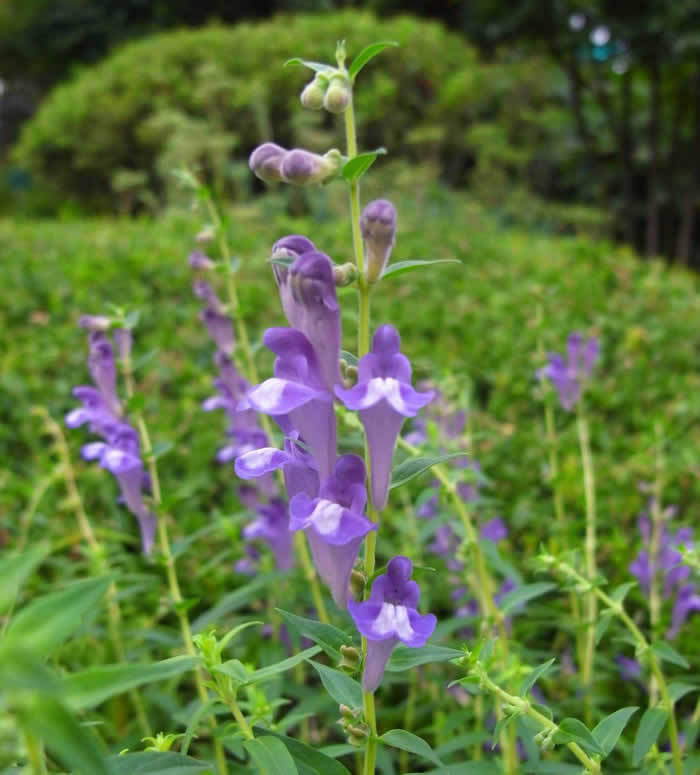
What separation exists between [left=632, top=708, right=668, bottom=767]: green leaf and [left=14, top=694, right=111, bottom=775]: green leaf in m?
0.98

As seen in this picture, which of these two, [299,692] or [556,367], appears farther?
[556,367]

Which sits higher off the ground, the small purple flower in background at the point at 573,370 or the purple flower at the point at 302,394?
the purple flower at the point at 302,394

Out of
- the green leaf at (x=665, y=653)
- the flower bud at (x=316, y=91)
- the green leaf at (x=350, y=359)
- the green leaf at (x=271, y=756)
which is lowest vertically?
the green leaf at (x=665, y=653)

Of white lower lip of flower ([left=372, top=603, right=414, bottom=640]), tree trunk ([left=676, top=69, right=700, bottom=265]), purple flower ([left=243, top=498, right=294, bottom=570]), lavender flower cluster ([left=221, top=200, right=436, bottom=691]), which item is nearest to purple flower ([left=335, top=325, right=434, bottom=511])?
lavender flower cluster ([left=221, top=200, right=436, bottom=691])

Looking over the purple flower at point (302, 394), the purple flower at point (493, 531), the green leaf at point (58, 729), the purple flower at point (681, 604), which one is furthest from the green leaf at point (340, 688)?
the purple flower at point (681, 604)

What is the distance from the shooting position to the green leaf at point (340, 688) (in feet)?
3.33

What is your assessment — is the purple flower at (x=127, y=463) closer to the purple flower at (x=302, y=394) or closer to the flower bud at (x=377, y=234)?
the purple flower at (x=302, y=394)

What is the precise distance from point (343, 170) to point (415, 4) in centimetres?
1593

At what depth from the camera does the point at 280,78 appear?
1116cm

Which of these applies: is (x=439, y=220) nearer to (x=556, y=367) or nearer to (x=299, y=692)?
(x=556, y=367)

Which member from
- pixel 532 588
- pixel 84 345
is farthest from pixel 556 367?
pixel 84 345

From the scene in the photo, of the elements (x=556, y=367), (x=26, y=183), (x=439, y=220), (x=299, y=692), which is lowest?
(x=26, y=183)

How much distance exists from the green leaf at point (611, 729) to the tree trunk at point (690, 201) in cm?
1035

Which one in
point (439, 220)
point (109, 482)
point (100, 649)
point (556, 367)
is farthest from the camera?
point (439, 220)
